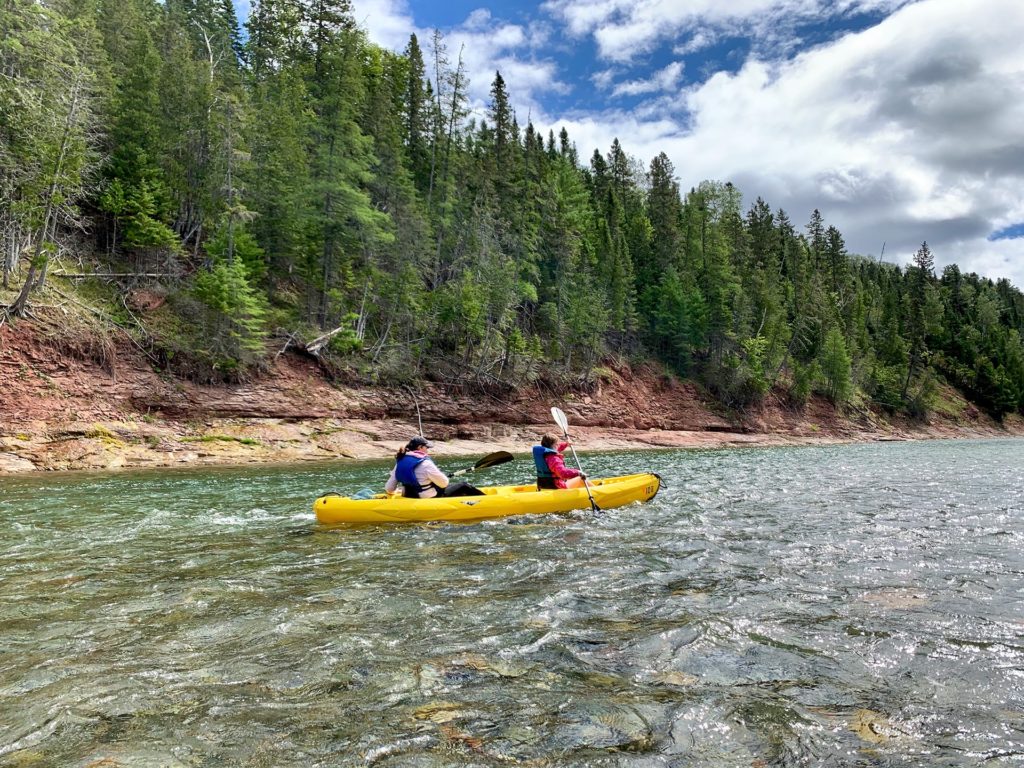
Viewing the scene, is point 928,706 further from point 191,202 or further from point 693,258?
point 693,258

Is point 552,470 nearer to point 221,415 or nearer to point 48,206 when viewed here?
point 221,415

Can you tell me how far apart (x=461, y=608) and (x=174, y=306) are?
24.7m

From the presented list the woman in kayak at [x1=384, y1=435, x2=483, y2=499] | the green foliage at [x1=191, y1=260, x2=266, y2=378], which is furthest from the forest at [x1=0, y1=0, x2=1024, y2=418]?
the woman in kayak at [x1=384, y1=435, x2=483, y2=499]

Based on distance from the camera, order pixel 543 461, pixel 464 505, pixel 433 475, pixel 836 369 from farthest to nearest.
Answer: pixel 836 369
pixel 543 461
pixel 433 475
pixel 464 505

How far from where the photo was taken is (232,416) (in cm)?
2270

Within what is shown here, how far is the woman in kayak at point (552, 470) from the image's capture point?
1135cm

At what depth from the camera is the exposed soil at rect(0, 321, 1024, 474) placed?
18047mm

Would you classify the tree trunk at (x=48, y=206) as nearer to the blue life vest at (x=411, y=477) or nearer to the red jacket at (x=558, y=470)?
the blue life vest at (x=411, y=477)

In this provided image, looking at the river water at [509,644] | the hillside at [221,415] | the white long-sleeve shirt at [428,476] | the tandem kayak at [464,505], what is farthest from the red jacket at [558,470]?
the hillside at [221,415]

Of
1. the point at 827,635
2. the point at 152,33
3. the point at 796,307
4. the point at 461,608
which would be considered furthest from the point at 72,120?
the point at 796,307

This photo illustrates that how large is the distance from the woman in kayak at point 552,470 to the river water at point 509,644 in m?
1.93

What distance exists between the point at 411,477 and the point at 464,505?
107 centimetres

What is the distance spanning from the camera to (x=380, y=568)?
6816 mm

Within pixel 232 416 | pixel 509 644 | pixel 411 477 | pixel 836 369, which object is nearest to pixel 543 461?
pixel 411 477
